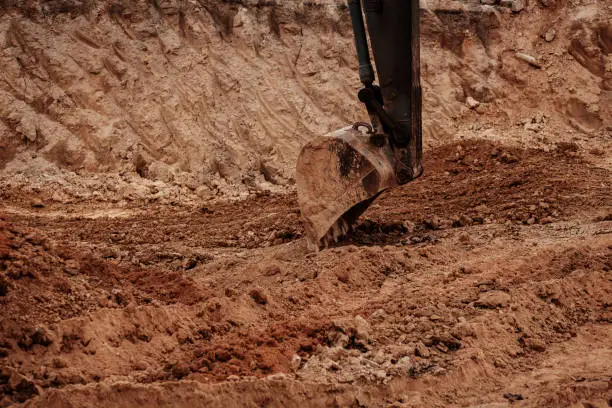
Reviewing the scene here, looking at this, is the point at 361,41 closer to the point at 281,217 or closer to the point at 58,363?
the point at 281,217

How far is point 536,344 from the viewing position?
484cm

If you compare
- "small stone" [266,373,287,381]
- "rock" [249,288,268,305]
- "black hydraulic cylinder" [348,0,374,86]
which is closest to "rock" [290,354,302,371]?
"small stone" [266,373,287,381]

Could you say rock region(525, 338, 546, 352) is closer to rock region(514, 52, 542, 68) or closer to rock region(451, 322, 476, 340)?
rock region(451, 322, 476, 340)

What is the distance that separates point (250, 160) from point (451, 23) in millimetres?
4126

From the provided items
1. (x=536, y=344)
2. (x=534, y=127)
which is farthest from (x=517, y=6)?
(x=536, y=344)

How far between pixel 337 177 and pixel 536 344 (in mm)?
2277

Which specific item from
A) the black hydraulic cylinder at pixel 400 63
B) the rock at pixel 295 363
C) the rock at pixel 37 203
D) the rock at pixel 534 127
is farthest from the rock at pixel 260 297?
the rock at pixel 534 127

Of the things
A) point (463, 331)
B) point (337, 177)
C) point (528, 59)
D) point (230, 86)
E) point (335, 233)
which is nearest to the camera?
point (463, 331)

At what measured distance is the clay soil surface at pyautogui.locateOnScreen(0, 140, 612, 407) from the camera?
4215 millimetres

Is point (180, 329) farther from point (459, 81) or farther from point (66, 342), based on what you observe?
point (459, 81)

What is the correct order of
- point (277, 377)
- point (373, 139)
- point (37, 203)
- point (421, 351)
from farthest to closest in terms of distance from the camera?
point (37, 203) → point (373, 139) → point (421, 351) → point (277, 377)

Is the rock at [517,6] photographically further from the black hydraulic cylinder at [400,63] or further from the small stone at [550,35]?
the black hydraulic cylinder at [400,63]

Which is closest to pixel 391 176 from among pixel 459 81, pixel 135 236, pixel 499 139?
pixel 135 236

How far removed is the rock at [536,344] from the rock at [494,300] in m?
0.37
